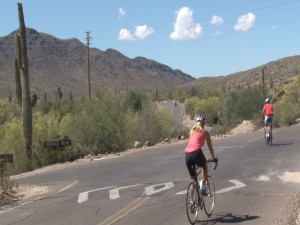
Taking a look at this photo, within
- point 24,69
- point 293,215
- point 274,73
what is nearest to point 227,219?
point 293,215

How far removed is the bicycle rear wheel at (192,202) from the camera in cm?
996

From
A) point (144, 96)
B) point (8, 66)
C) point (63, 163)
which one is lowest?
point (63, 163)

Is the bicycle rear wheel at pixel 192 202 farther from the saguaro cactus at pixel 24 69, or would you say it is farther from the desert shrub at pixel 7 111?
the desert shrub at pixel 7 111

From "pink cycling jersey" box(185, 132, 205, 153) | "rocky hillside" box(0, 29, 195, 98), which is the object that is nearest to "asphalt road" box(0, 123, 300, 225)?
"pink cycling jersey" box(185, 132, 205, 153)

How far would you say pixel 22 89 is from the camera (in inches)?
1094

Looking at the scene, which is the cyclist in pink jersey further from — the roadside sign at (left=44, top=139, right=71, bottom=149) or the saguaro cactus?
the saguaro cactus

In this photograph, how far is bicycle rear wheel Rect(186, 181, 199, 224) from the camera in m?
9.96

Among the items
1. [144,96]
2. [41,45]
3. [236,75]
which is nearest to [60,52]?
[41,45]

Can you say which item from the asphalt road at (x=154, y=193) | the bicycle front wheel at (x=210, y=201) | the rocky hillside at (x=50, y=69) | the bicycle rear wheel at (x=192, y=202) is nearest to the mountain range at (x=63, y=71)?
the rocky hillside at (x=50, y=69)

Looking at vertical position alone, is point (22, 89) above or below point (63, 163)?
above

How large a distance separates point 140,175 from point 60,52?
17967 centimetres

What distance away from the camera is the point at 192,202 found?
10.0 m

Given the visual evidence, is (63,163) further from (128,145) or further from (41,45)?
(41,45)

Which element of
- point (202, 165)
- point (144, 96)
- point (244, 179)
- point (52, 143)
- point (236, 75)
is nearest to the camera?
point (202, 165)
